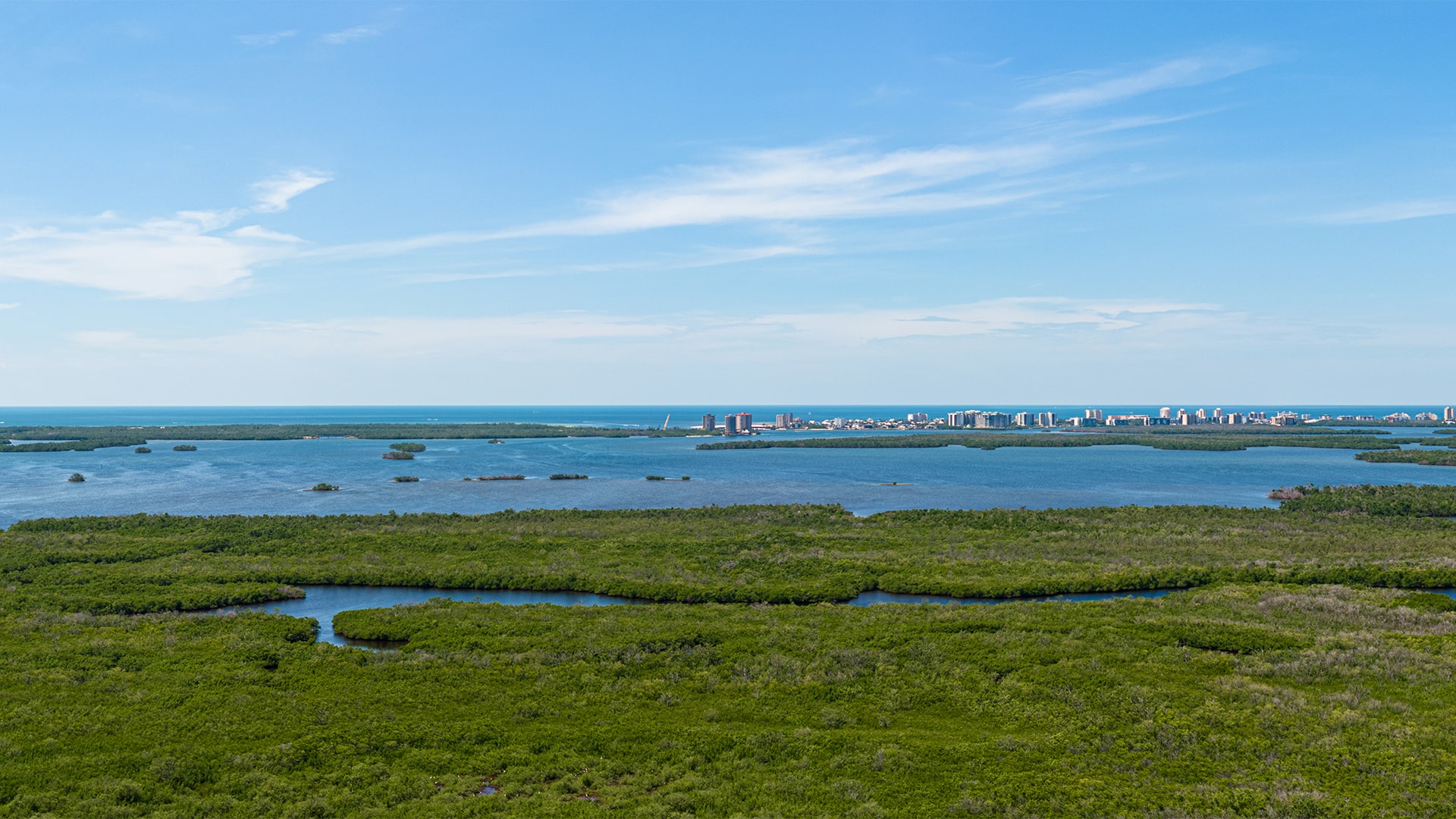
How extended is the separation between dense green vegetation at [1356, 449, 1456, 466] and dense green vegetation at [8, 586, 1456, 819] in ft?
389

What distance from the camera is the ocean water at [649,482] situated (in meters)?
82.1

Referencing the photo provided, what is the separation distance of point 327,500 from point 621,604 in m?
57.6

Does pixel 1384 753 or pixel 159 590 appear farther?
pixel 159 590

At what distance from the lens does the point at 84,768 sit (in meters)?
20.9

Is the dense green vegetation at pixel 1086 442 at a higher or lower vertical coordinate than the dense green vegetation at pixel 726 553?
higher

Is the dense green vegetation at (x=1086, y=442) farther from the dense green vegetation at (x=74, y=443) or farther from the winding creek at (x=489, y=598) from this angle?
the winding creek at (x=489, y=598)

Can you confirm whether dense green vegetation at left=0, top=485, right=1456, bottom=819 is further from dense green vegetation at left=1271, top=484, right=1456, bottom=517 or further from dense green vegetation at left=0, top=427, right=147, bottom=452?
dense green vegetation at left=0, top=427, right=147, bottom=452

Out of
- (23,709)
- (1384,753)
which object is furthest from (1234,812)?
(23,709)

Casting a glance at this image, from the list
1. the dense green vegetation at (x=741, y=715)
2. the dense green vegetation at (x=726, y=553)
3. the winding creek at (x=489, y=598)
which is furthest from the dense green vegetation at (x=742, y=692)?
the winding creek at (x=489, y=598)

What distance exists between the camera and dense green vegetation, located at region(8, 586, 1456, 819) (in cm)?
1973

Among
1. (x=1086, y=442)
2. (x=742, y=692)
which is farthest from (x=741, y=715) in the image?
(x=1086, y=442)

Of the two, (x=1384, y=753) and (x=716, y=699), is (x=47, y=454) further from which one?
(x=1384, y=753)

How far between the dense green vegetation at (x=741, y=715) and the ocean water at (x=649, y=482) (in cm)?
4482

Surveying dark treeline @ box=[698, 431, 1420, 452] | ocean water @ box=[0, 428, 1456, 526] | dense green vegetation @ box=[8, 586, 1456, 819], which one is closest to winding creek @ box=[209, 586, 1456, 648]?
dense green vegetation @ box=[8, 586, 1456, 819]
